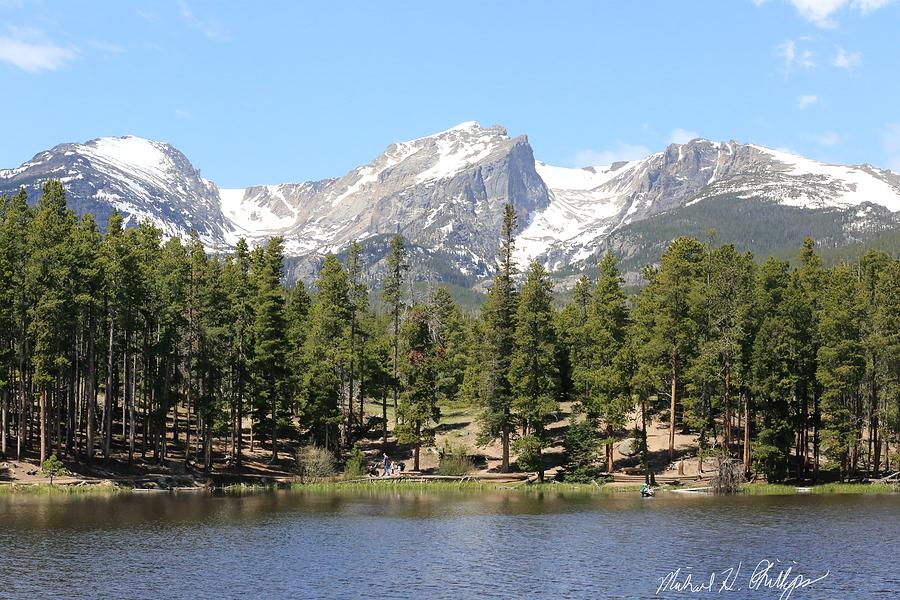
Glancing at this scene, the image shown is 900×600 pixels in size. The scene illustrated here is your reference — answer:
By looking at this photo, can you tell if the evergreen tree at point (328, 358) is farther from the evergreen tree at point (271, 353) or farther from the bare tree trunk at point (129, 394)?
the bare tree trunk at point (129, 394)

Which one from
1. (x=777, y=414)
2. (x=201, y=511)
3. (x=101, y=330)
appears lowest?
(x=201, y=511)

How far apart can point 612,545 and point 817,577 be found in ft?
35.7

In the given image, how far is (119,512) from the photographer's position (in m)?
59.1

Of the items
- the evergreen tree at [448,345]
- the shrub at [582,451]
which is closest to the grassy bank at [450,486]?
the shrub at [582,451]

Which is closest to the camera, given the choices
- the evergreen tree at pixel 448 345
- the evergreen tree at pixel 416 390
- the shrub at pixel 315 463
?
the shrub at pixel 315 463

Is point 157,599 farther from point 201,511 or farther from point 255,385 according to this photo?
point 255,385

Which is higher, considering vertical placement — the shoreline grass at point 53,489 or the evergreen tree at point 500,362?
the evergreen tree at point 500,362

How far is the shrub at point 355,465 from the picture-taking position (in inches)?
3342

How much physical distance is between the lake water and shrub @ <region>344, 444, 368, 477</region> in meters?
15.7

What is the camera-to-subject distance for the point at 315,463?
83812 millimetres

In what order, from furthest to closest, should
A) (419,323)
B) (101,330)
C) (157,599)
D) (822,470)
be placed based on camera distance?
1. (419,323)
2. (822,470)
3. (101,330)
4. (157,599)

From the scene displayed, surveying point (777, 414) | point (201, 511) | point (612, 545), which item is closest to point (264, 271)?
point (201, 511)

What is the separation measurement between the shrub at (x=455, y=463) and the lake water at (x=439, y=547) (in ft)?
51.6

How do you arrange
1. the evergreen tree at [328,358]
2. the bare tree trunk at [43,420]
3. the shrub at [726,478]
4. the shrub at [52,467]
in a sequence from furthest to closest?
1. the evergreen tree at [328,358]
2. the shrub at [726,478]
3. the bare tree trunk at [43,420]
4. the shrub at [52,467]
